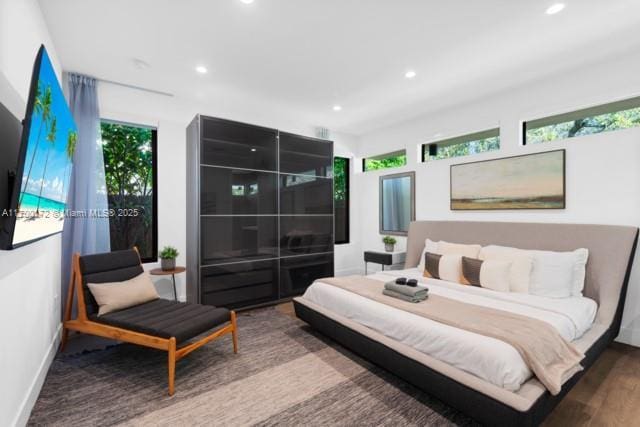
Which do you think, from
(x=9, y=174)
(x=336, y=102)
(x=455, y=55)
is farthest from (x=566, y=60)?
(x=9, y=174)

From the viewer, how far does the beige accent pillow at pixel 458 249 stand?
3477mm

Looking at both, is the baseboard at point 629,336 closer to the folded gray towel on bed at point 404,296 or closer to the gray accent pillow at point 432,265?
the gray accent pillow at point 432,265

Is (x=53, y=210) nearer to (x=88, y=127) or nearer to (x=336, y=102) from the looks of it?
(x=88, y=127)

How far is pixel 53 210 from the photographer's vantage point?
202cm

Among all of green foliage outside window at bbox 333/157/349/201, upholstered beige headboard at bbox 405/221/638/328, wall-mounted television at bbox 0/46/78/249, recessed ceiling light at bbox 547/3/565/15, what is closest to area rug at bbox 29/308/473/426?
wall-mounted television at bbox 0/46/78/249

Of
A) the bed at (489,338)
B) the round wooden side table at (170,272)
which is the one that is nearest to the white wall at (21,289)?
the round wooden side table at (170,272)

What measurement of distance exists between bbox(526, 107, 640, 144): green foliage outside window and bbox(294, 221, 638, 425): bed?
104 cm

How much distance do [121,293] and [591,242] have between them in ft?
14.6

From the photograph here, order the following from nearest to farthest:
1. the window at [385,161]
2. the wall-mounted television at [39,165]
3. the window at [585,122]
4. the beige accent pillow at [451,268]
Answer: the wall-mounted television at [39,165] → the window at [585,122] → the beige accent pillow at [451,268] → the window at [385,161]

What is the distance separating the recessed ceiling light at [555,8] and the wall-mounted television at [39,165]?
320 centimetres

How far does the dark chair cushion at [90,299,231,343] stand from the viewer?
2.29 metres

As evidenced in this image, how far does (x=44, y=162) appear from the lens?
163 centimetres

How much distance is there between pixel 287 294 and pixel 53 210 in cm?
292

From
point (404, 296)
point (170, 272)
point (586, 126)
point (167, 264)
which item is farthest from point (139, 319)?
point (586, 126)
